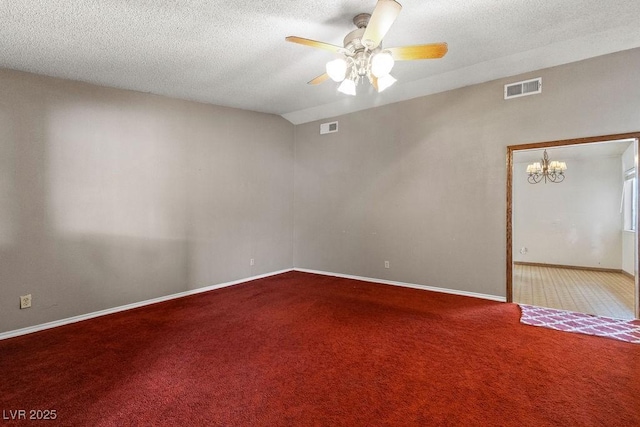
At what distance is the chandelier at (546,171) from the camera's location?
3842 millimetres

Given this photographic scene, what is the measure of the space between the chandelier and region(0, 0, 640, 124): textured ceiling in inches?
45.8

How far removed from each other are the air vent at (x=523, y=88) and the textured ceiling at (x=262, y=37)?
165mm

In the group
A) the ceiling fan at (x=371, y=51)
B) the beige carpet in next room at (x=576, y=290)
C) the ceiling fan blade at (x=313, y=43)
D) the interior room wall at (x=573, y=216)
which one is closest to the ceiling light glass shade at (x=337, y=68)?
the ceiling fan at (x=371, y=51)

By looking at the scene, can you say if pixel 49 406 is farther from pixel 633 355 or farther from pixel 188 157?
Result: pixel 633 355

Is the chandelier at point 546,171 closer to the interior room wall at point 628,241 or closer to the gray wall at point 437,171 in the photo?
the gray wall at point 437,171

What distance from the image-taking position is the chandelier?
3.84 metres

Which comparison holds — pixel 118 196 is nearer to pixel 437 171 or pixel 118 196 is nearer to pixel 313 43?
pixel 313 43

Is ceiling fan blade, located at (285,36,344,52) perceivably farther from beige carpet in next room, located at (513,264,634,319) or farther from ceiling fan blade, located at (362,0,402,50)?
beige carpet in next room, located at (513,264,634,319)

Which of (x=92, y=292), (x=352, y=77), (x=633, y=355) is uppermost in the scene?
(x=352, y=77)

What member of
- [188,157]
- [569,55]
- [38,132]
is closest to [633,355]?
[569,55]

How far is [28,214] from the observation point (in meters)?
3.13

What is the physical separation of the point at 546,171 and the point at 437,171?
130cm

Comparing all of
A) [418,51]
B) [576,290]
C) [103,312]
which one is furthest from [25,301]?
[576,290]

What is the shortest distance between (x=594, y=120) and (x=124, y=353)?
5.21 meters
